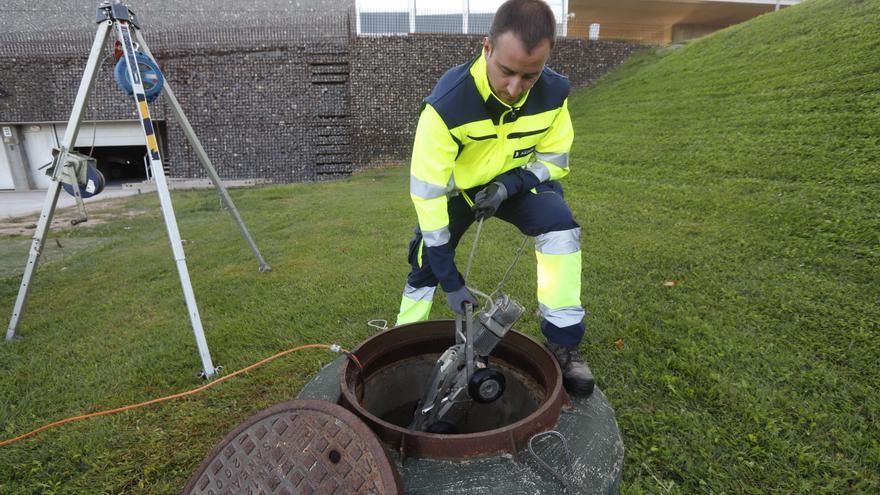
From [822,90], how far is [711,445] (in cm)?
608

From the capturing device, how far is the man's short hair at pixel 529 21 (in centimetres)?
154

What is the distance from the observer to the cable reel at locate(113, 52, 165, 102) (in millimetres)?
2695

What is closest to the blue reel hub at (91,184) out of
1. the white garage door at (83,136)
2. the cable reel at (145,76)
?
the cable reel at (145,76)

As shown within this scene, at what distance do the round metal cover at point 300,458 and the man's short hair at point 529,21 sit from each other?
1348 millimetres

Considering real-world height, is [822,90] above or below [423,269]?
above

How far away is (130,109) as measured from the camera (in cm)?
1380

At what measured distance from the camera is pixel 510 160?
204cm

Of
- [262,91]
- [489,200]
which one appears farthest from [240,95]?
[489,200]

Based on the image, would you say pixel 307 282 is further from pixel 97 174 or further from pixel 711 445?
pixel 711 445

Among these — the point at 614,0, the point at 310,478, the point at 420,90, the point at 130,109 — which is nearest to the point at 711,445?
the point at 310,478

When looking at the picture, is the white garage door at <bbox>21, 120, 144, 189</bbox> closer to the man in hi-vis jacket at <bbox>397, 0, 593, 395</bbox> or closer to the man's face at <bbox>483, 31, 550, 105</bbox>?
the man in hi-vis jacket at <bbox>397, 0, 593, 395</bbox>

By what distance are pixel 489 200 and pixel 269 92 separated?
13447 millimetres

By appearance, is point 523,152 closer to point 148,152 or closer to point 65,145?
point 148,152

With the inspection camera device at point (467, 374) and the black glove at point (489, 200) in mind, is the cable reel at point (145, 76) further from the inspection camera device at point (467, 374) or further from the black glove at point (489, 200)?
the inspection camera device at point (467, 374)
